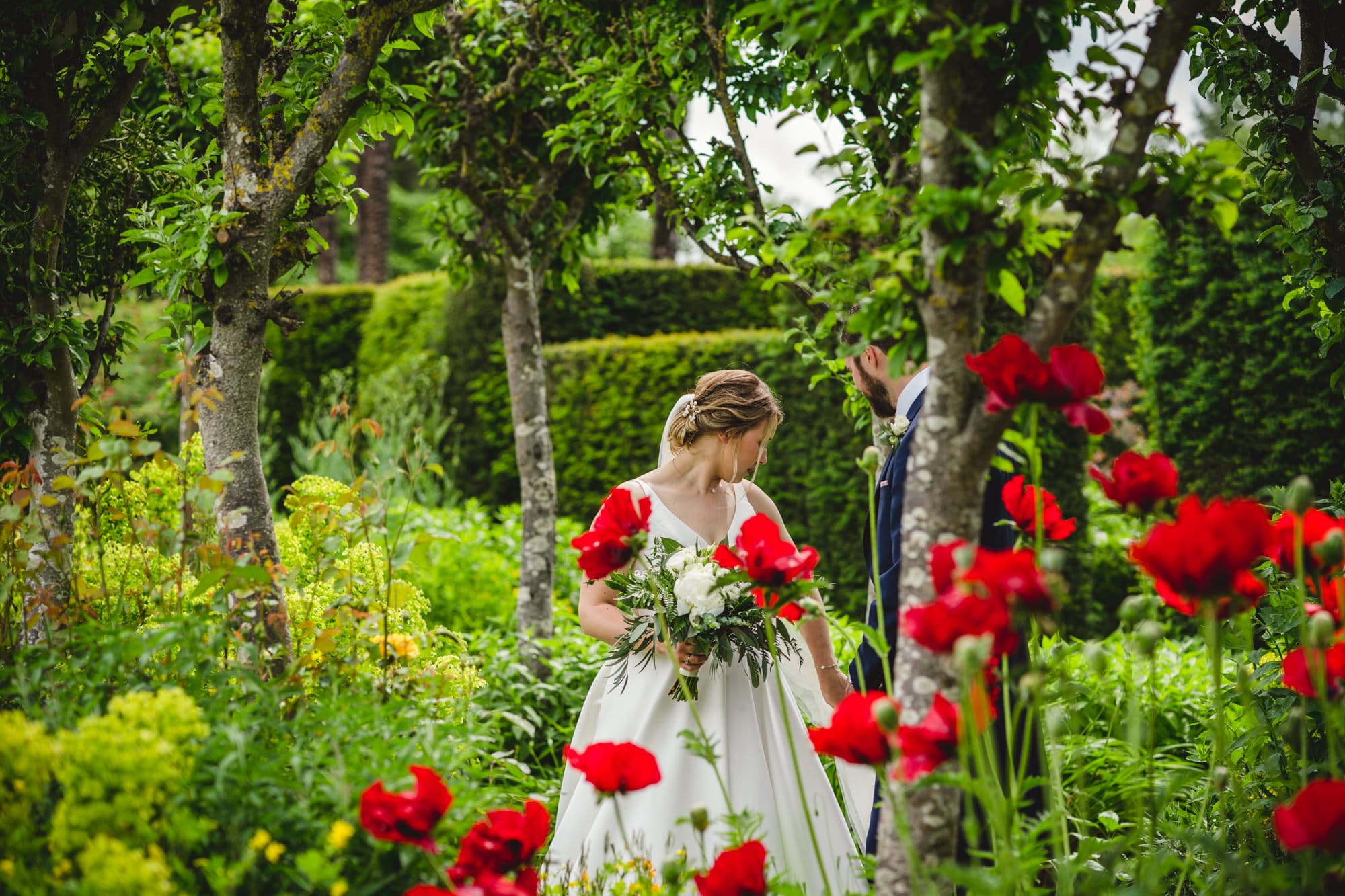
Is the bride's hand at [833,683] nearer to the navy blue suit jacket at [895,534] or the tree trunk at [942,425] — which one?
the navy blue suit jacket at [895,534]

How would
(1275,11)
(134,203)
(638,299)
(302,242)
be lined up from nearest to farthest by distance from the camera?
(1275,11)
(302,242)
(134,203)
(638,299)

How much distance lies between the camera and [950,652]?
1.37 m

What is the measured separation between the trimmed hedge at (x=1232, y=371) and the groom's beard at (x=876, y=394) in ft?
12.6

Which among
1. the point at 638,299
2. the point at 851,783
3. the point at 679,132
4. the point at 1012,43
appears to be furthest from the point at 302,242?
the point at 638,299

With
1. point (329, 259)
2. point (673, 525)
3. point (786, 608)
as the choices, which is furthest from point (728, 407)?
point (329, 259)

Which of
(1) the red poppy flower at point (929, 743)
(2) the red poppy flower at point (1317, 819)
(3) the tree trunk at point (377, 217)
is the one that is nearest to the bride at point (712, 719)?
(1) the red poppy flower at point (929, 743)

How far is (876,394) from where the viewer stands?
9.53ft

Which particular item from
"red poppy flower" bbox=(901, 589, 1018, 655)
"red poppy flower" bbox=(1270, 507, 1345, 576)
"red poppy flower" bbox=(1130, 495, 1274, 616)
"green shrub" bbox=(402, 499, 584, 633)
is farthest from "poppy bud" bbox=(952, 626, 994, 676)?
"green shrub" bbox=(402, 499, 584, 633)

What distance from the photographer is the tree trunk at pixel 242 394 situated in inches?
106

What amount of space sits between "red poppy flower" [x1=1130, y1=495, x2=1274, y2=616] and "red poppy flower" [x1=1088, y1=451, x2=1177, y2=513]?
16 centimetres

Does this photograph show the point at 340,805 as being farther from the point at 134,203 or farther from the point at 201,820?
the point at 134,203

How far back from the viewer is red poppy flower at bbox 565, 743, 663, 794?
63.7 inches

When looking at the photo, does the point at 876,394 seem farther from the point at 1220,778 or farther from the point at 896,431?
the point at 1220,778

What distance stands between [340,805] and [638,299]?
→ 308 inches
